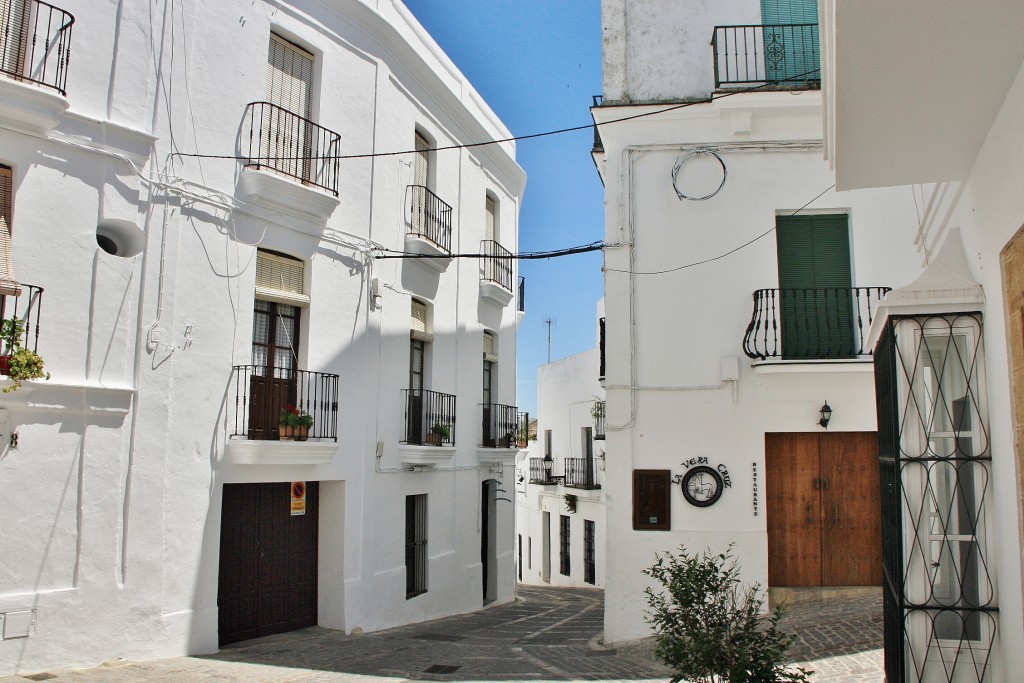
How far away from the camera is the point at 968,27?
13.4 ft

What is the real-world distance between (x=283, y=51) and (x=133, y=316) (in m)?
4.64

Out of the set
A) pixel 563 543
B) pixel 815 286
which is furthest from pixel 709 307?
pixel 563 543

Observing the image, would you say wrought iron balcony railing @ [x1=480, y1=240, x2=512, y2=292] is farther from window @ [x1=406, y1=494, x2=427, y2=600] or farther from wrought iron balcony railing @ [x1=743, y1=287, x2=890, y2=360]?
wrought iron balcony railing @ [x1=743, y1=287, x2=890, y2=360]

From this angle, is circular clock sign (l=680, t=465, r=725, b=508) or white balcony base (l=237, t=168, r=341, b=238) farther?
white balcony base (l=237, t=168, r=341, b=238)

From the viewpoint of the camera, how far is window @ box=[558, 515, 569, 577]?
24656 mm

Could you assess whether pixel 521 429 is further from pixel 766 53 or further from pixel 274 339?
pixel 766 53

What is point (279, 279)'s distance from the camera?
11555mm

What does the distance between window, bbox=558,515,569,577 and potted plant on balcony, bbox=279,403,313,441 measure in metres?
14.7

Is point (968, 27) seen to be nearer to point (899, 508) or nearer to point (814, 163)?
point (899, 508)

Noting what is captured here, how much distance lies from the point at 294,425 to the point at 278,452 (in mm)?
465

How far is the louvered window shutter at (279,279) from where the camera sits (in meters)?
11.3

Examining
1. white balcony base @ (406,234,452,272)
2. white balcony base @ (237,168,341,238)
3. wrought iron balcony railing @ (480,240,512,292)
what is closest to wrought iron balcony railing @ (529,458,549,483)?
wrought iron balcony railing @ (480,240,512,292)

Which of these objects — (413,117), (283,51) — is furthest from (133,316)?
(413,117)

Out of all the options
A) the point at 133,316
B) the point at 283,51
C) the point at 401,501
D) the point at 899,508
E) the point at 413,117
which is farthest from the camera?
the point at 413,117
